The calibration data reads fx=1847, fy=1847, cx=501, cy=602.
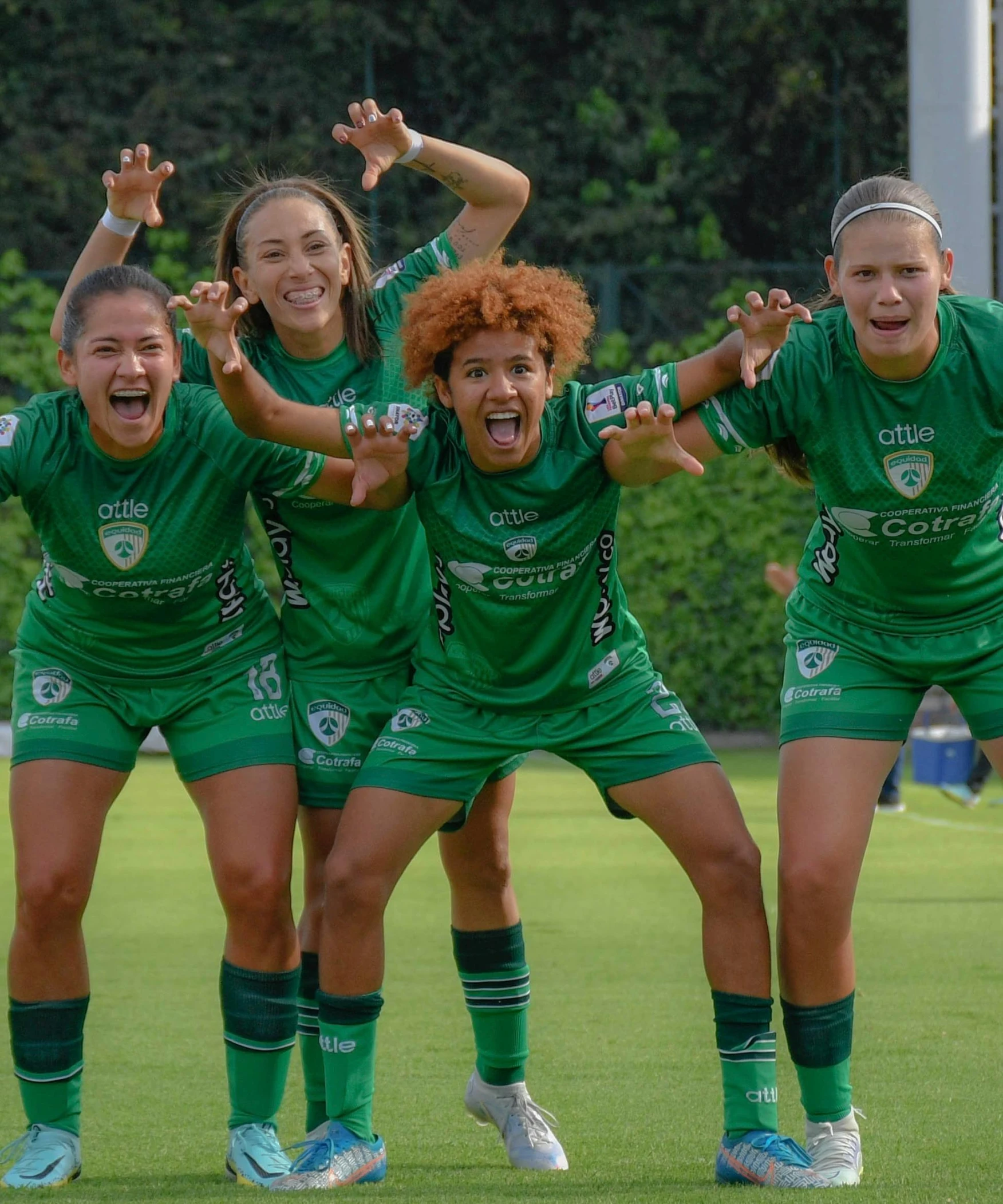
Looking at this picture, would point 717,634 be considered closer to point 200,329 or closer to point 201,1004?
point 201,1004

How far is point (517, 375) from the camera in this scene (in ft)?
14.6

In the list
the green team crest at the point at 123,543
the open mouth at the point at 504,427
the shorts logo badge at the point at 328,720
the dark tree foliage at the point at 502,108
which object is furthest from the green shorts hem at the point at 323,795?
the dark tree foliage at the point at 502,108

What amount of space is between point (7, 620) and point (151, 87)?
6.54 metres

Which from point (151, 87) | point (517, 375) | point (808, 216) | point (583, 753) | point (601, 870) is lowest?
point (601, 870)

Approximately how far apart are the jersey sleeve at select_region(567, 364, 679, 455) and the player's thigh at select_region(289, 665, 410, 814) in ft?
2.69

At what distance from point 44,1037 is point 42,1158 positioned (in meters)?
0.28

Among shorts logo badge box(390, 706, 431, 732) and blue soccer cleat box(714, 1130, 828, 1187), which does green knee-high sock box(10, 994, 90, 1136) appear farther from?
blue soccer cleat box(714, 1130, 828, 1187)

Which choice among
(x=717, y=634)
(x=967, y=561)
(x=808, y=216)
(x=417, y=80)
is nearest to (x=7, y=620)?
(x=717, y=634)

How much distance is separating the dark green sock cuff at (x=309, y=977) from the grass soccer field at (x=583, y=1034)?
0.38 metres

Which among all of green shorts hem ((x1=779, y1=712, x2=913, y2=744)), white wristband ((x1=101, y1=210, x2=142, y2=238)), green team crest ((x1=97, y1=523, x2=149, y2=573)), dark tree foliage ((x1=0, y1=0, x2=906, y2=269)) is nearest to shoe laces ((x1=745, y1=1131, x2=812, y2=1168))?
green shorts hem ((x1=779, y1=712, x2=913, y2=744))

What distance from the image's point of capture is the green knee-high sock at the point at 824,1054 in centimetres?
434

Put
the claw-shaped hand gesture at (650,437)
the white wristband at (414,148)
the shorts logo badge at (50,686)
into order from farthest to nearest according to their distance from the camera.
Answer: the white wristband at (414,148)
the shorts logo badge at (50,686)
the claw-shaped hand gesture at (650,437)

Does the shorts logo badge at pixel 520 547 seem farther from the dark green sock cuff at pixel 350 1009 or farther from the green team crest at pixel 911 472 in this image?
the dark green sock cuff at pixel 350 1009

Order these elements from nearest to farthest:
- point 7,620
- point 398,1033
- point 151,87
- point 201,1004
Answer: point 398,1033
point 201,1004
point 7,620
point 151,87
